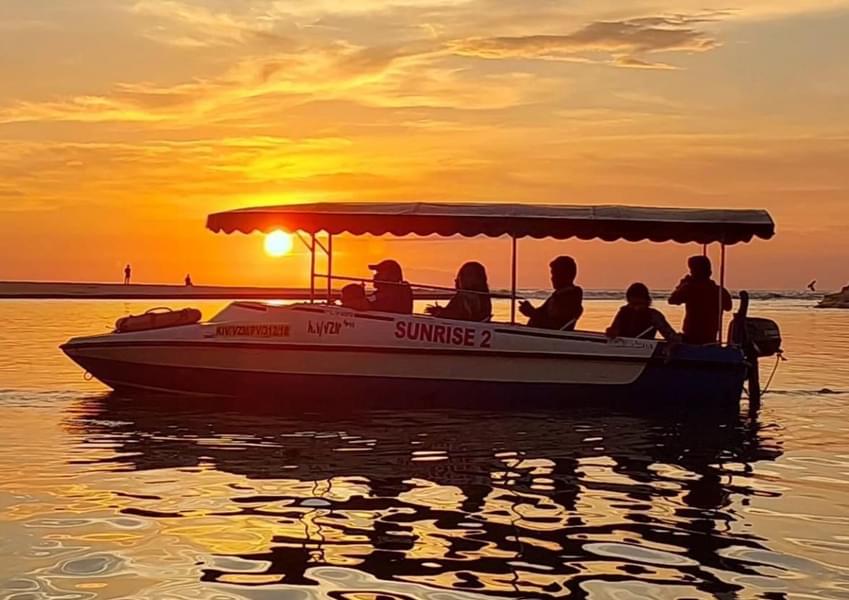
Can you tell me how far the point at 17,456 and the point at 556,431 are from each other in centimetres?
546

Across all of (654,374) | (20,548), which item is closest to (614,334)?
(654,374)

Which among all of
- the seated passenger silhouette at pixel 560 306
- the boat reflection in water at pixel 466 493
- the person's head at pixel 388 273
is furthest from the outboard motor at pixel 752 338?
the person's head at pixel 388 273

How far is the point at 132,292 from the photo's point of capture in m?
87.4

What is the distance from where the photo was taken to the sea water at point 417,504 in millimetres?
6371

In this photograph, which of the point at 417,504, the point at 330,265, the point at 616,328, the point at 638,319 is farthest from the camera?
the point at 330,265

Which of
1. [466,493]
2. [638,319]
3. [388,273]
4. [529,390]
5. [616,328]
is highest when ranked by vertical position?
[388,273]

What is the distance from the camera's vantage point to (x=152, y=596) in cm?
603

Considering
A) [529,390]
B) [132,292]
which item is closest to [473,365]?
[529,390]

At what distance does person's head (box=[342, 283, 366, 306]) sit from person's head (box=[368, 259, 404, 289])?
0.71 feet

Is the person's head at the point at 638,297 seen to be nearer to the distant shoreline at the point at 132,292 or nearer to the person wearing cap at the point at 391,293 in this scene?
the person wearing cap at the point at 391,293

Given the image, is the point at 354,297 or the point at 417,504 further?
the point at 354,297

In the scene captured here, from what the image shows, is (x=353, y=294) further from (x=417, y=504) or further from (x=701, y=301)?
(x=417, y=504)

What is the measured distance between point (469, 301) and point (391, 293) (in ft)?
3.29

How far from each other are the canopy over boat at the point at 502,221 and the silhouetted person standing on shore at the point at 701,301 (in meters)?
0.53
